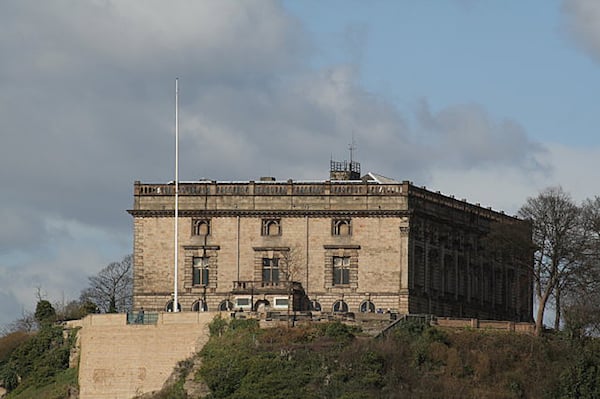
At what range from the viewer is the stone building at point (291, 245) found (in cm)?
13900

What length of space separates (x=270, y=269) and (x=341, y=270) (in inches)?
180

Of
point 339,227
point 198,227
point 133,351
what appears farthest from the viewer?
point 198,227

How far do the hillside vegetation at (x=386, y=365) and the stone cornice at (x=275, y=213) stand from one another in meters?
13.4

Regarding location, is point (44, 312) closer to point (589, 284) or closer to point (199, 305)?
point (199, 305)

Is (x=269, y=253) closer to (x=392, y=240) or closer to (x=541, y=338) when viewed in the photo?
(x=392, y=240)

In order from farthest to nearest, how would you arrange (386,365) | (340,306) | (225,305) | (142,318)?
(225,305)
(340,306)
(142,318)
(386,365)

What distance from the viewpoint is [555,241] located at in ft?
437

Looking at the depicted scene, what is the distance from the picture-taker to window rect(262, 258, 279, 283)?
139500 mm

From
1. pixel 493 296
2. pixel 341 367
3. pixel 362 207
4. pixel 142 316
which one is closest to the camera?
pixel 341 367

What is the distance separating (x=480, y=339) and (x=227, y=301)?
19451 mm

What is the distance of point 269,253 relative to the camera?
13988cm

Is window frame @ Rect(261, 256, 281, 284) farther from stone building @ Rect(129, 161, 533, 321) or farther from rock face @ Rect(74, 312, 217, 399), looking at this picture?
rock face @ Rect(74, 312, 217, 399)

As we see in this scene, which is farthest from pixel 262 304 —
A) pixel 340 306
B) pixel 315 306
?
pixel 340 306

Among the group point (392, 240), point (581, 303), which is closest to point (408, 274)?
point (392, 240)
